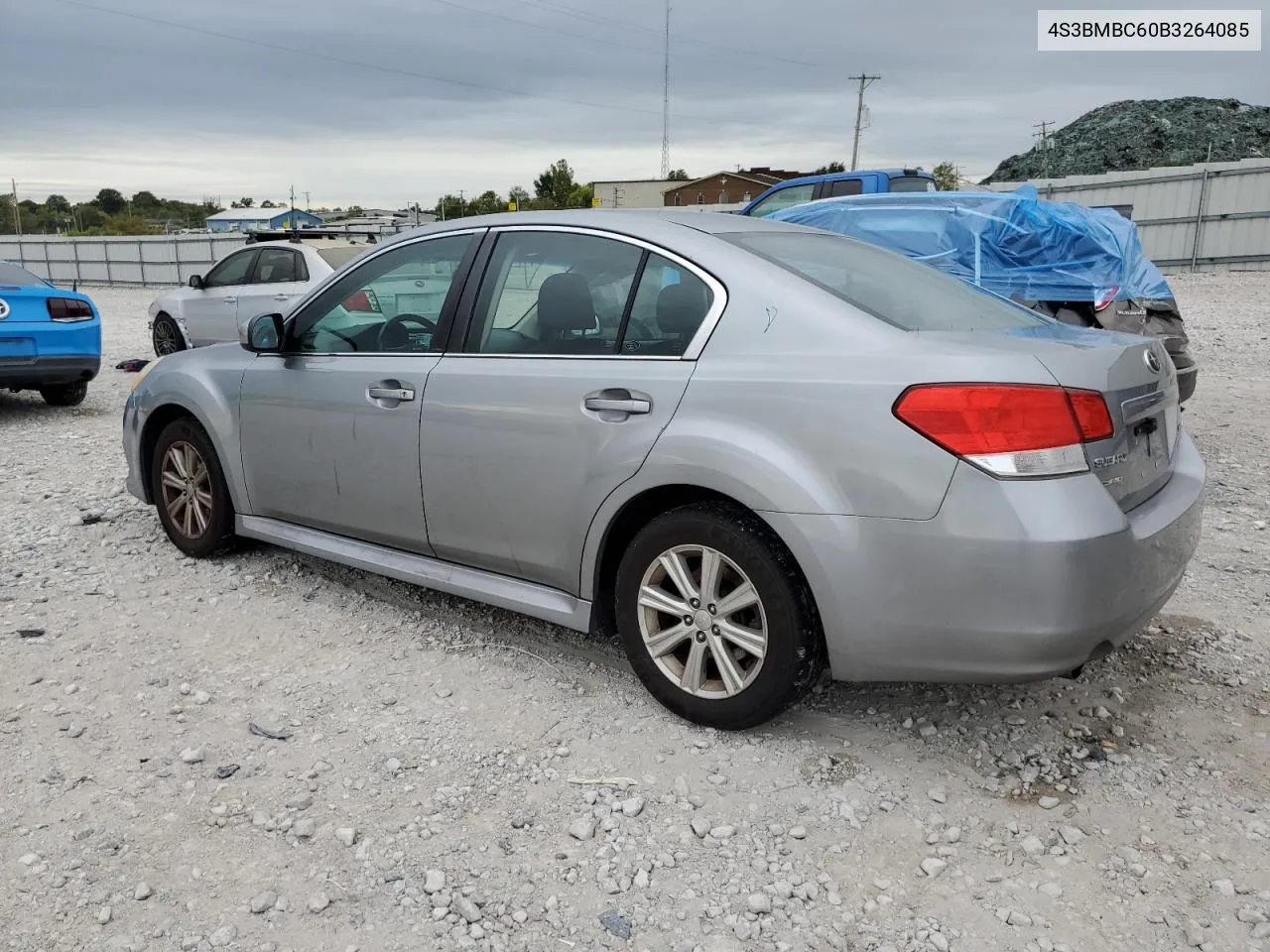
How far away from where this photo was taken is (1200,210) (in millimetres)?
24516

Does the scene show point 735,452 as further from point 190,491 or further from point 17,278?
point 17,278

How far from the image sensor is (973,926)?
240cm

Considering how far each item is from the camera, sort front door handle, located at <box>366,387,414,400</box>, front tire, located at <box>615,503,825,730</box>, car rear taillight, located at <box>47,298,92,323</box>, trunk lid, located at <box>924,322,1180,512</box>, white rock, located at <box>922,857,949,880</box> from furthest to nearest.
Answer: car rear taillight, located at <box>47,298,92,323</box>
front door handle, located at <box>366,387,414,400</box>
front tire, located at <box>615,503,825,730</box>
trunk lid, located at <box>924,322,1180,512</box>
white rock, located at <box>922,857,949,880</box>

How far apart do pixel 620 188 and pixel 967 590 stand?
74490mm

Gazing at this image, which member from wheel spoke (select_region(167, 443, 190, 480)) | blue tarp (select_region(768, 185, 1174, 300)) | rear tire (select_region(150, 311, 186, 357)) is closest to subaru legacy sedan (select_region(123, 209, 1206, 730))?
wheel spoke (select_region(167, 443, 190, 480))

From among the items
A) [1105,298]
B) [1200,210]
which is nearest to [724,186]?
[1200,210]

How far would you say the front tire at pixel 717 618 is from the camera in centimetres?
299

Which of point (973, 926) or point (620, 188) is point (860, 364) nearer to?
point (973, 926)

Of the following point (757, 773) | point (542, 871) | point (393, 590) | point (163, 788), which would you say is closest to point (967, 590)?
point (757, 773)

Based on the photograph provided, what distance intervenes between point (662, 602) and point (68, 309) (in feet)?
26.1

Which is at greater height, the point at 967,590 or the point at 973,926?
the point at 967,590

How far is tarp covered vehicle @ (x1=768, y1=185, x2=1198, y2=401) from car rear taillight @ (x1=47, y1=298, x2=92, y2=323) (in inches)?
268

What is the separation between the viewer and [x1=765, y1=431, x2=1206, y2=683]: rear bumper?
264cm

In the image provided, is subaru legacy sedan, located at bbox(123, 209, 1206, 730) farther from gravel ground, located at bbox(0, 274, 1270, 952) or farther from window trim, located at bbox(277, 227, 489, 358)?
gravel ground, located at bbox(0, 274, 1270, 952)
